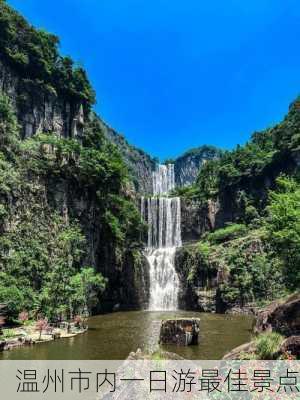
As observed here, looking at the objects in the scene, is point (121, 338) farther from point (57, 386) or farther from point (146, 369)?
point (146, 369)

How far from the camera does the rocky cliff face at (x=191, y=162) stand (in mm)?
98188

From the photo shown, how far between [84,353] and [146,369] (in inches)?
310

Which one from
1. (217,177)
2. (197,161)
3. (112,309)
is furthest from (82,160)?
(197,161)

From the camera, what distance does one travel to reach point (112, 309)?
1487 inches

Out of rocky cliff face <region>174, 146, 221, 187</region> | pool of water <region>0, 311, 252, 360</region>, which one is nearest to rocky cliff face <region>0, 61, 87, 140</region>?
pool of water <region>0, 311, 252, 360</region>

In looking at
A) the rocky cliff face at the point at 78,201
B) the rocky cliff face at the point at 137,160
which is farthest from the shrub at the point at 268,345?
the rocky cliff face at the point at 137,160

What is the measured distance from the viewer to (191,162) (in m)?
100

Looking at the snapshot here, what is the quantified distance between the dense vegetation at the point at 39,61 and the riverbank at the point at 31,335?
28021 mm

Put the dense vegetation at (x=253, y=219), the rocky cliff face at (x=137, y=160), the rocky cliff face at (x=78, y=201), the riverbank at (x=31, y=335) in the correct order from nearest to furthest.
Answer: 1. the riverbank at (x=31, y=335)
2. the dense vegetation at (x=253, y=219)
3. the rocky cliff face at (x=78, y=201)
4. the rocky cliff face at (x=137, y=160)

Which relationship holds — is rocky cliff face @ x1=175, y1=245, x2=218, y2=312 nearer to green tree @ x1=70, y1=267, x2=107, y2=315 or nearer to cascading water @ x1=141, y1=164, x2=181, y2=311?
cascading water @ x1=141, y1=164, x2=181, y2=311

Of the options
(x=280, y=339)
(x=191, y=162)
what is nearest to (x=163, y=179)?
(x=191, y=162)

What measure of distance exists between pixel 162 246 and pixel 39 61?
2626 cm

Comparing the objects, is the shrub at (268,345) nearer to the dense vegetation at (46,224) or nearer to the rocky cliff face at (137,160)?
the dense vegetation at (46,224)

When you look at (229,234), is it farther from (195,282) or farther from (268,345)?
(268,345)
